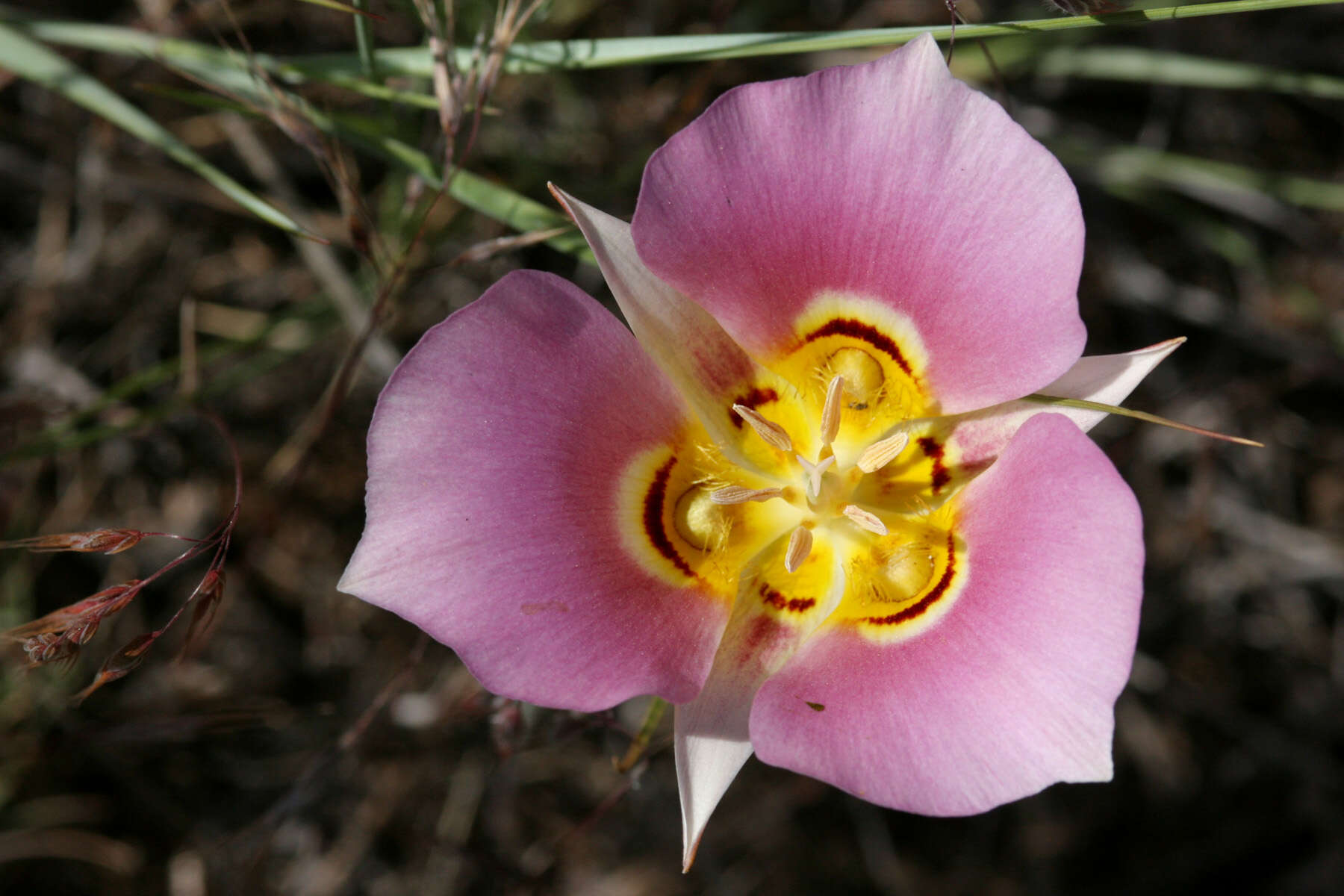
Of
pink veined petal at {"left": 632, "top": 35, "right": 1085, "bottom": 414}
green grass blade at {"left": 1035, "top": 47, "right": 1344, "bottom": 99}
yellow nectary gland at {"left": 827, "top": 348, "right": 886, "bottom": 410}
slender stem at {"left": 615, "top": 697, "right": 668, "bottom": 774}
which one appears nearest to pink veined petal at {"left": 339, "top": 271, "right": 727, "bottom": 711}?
slender stem at {"left": 615, "top": 697, "right": 668, "bottom": 774}

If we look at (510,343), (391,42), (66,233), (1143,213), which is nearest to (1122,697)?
(1143,213)

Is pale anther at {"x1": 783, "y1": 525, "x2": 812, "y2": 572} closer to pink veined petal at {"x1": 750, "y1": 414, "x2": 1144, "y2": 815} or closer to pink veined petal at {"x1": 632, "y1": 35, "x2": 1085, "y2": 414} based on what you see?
pink veined petal at {"x1": 750, "y1": 414, "x2": 1144, "y2": 815}

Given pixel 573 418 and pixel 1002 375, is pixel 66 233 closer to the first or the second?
pixel 573 418

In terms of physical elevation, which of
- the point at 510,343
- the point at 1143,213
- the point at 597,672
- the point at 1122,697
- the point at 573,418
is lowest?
the point at 1122,697

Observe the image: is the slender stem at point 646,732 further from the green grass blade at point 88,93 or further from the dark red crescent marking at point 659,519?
the green grass blade at point 88,93

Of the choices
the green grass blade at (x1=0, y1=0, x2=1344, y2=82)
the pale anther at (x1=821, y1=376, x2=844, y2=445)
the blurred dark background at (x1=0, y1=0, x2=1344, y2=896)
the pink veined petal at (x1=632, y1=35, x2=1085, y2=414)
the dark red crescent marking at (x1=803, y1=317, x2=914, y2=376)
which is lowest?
the blurred dark background at (x1=0, y1=0, x2=1344, y2=896)
